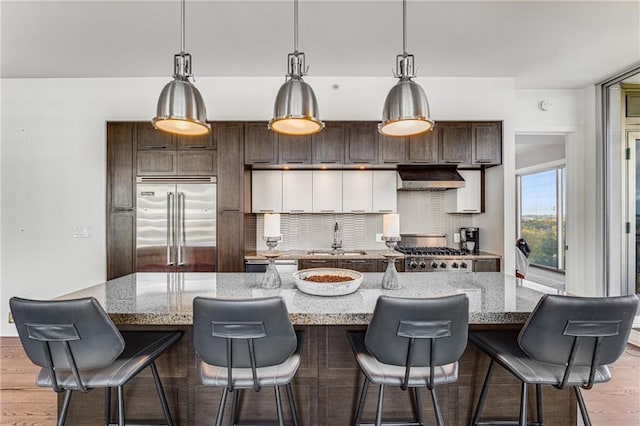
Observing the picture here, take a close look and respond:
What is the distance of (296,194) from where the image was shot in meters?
3.92

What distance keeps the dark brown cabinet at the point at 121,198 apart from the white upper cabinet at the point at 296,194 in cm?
169

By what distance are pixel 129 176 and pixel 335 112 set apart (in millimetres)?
2440

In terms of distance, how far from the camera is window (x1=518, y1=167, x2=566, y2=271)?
589 centimetres

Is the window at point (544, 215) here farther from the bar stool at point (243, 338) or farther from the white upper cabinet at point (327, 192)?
the bar stool at point (243, 338)

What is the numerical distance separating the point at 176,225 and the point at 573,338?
11.3 feet

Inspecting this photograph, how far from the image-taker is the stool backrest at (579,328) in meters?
1.24

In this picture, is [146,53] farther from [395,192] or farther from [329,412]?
[329,412]

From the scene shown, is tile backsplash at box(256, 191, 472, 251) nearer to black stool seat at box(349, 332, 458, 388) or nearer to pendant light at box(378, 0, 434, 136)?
pendant light at box(378, 0, 434, 136)

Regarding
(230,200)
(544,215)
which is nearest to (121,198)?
(230,200)

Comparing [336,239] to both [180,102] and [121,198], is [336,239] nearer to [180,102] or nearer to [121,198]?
[121,198]

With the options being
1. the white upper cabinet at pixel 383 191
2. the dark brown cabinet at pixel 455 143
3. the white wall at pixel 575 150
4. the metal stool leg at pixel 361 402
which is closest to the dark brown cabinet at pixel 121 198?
the white upper cabinet at pixel 383 191

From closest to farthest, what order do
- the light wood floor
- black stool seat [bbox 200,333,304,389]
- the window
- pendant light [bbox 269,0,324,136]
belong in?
black stool seat [bbox 200,333,304,389] → pendant light [bbox 269,0,324,136] → the light wood floor → the window

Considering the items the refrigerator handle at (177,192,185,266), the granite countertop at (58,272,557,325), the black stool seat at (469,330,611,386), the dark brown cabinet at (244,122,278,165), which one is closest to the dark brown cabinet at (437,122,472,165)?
the granite countertop at (58,272,557,325)

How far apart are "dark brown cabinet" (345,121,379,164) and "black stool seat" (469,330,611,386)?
244cm
